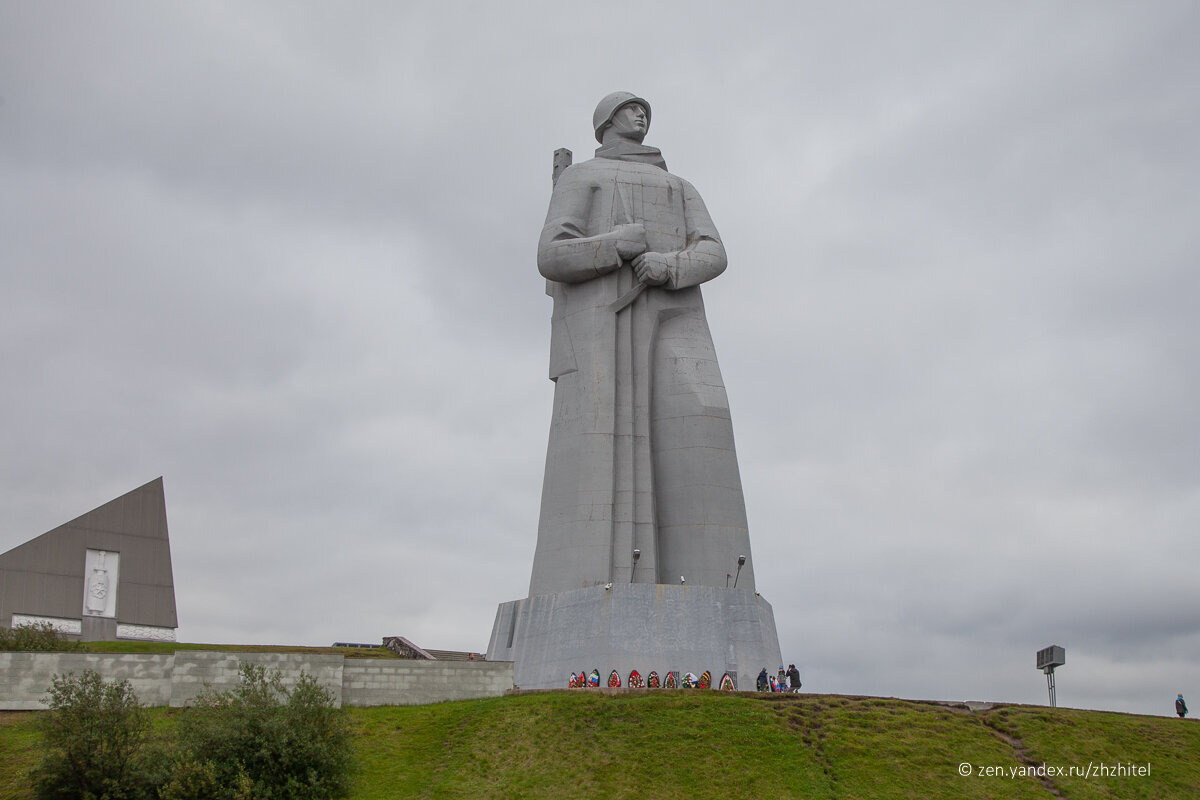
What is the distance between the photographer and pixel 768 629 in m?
23.8

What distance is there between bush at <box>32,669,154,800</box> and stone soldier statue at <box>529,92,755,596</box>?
346 inches

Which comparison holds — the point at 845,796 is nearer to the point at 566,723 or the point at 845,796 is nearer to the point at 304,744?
the point at 566,723

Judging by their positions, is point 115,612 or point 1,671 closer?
point 1,671

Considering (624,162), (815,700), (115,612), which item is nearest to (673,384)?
(624,162)

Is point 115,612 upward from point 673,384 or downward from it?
downward

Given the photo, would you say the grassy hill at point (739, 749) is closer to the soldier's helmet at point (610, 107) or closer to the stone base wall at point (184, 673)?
the stone base wall at point (184, 673)

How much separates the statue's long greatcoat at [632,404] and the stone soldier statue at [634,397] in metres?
0.03

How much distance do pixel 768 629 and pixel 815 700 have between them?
2.70 meters

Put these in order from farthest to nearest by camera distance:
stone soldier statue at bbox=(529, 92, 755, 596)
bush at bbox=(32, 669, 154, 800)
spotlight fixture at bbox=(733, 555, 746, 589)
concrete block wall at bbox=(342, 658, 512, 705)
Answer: stone soldier statue at bbox=(529, 92, 755, 596)
spotlight fixture at bbox=(733, 555, 746, 589)
concrete block wall at bbox=(342, 658, 512, 705)
bush at bbox=(32, 669, 154, 800)

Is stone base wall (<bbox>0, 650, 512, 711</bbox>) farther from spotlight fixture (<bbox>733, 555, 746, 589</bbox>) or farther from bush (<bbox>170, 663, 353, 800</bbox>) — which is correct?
spotlight fixture (<bbox>733, 555, 746, 589</bbox>)

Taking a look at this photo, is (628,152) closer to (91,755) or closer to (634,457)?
(634,457)

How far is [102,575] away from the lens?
34.5 m

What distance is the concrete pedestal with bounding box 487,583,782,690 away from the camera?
22.5 metres

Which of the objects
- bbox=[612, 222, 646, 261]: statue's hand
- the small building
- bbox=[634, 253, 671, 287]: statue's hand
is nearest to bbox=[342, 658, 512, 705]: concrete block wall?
bbox=[634, 253, 671, 287]: statue's hand
